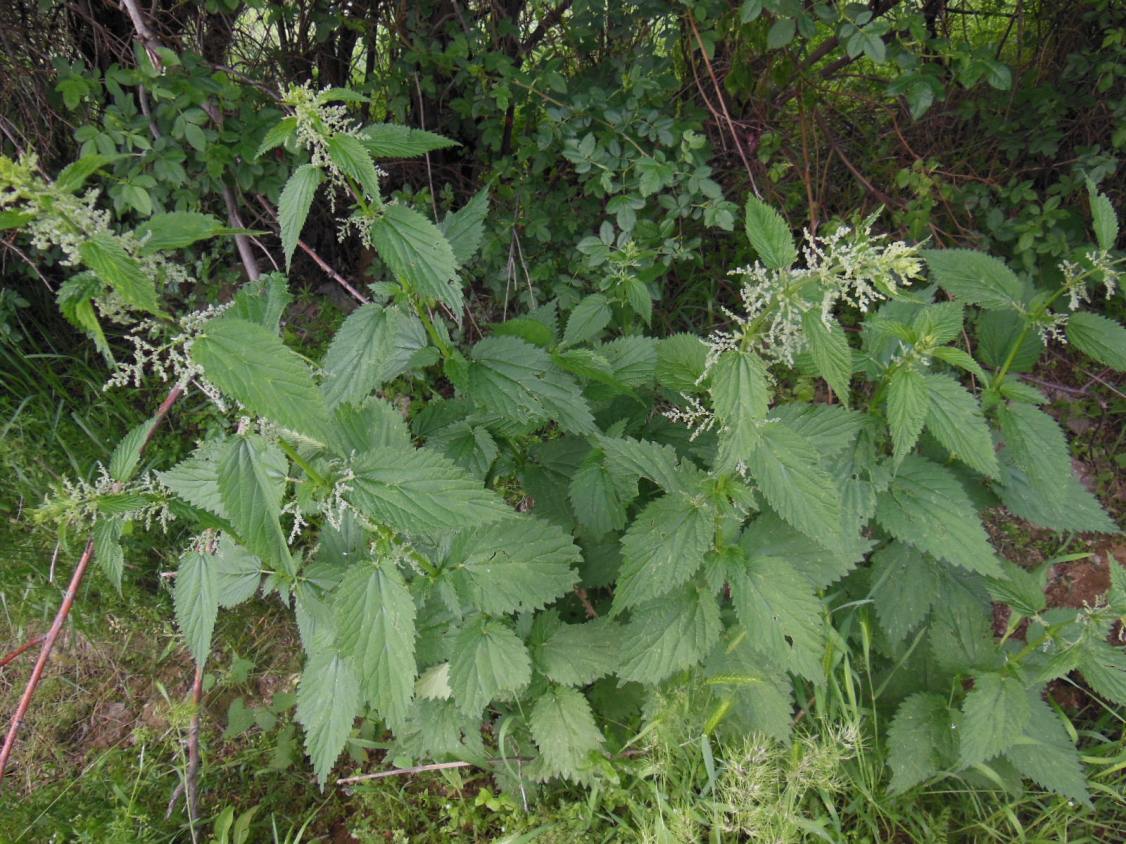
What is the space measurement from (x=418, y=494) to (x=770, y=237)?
82 centimetres

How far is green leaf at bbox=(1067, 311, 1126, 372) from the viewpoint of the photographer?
5.52 feet

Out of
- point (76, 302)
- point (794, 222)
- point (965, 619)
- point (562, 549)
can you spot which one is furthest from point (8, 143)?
point (965, 619)

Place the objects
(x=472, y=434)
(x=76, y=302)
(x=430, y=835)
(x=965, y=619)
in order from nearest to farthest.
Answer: (x=76, y=302), (x=472, y=434), (x=965, y=619), (x=430, y=835)

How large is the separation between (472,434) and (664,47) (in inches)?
67.1

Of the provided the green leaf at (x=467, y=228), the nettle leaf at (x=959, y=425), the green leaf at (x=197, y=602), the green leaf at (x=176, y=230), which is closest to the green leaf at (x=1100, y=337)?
the nettle leaf at (x=959, y=425)

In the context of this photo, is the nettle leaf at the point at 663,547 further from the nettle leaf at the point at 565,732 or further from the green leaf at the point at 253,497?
the green leaf at the point at 253,497

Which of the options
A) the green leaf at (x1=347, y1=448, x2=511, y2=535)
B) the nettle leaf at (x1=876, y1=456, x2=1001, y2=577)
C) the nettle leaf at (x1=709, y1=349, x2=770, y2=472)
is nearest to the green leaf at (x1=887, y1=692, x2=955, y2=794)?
the nettle leaf at (x1=876, y1=456, x2=1001, y2=577)

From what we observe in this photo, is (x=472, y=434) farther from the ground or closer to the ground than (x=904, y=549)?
farther from the ground

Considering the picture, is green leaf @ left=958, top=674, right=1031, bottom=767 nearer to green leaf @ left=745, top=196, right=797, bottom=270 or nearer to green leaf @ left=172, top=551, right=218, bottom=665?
green leaf @ left=745, top=196, right=797, bottom=270

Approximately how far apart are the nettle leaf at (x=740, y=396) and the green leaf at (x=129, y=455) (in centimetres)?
113

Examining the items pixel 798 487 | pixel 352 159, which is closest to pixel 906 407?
pixel 798 487

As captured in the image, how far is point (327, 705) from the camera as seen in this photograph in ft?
5.24

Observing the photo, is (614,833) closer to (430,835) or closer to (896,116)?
(430,835)

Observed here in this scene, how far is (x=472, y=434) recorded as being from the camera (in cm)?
180
